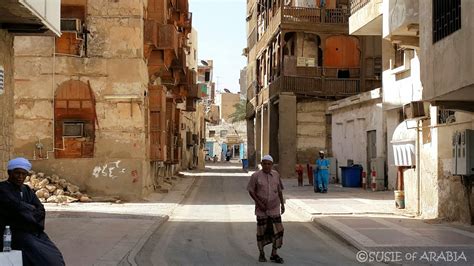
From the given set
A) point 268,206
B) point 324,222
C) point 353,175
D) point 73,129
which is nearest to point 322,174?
point 353,175

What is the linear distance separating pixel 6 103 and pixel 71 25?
9.12 m

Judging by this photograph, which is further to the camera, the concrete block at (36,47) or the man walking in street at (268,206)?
→ the concrete block at (36,47)

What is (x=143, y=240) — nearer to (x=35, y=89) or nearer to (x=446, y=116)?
(x=446, y=116)

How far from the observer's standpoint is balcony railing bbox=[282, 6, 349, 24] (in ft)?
118

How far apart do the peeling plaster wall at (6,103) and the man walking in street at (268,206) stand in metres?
4.71

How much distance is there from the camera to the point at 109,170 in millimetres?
21422

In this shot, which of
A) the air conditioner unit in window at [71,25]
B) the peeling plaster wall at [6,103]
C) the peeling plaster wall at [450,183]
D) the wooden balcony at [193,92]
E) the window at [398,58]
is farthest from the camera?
the wooden balcony at [193,92]

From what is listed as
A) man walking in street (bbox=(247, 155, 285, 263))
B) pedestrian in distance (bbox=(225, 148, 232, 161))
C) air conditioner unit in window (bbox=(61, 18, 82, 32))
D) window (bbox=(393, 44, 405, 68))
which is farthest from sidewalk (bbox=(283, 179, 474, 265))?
pedestrian in distance (bbox=(225, 148, 232, 161))

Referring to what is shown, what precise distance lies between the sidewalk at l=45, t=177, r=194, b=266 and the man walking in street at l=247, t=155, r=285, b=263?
205 cm

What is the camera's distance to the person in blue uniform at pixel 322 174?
24.7 m

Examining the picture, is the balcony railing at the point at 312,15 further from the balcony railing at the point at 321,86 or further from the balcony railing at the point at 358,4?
the balcony railing at the point at 358,4

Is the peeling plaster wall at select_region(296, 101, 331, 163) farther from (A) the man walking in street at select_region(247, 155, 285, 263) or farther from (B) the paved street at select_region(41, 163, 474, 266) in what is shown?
(A) the man walking in street at select_region(247, 155, 285, 263)

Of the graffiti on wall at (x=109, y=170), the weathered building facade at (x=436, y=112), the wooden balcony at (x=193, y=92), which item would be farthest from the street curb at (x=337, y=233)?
the wooden balcony at (x=193, y=92)

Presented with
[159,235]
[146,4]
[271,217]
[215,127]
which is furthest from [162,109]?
[215,127]
